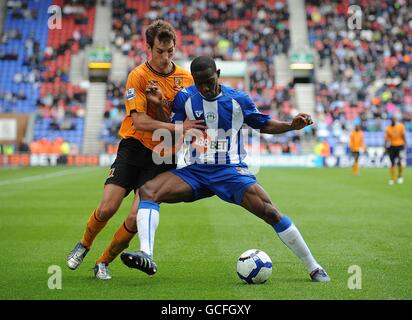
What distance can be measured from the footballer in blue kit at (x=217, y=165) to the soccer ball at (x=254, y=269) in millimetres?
307

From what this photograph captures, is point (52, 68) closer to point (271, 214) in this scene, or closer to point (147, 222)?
point (147, 222)

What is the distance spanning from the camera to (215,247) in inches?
400

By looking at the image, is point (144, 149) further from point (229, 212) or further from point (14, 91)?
point (14, 91)

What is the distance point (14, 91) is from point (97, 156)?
7.77 metres

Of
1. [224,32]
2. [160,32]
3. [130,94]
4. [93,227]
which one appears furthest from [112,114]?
[160,32]

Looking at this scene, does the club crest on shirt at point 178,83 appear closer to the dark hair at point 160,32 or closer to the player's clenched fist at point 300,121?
the dark hair at point 160,32

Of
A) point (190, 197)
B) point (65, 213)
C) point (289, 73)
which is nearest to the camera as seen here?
point (190, 197)

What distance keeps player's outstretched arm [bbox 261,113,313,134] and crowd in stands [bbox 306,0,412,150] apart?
33.6m

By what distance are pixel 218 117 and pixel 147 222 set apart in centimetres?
128

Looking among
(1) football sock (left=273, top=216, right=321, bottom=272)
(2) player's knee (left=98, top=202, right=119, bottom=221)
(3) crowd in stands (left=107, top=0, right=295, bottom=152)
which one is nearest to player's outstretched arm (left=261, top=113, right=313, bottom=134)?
(1) football sock (left=273, top=216, right=321, bottom=272)

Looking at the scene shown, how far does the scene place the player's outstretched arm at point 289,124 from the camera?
286 inches
